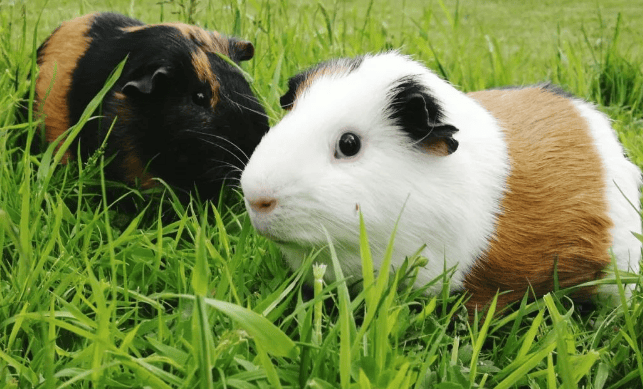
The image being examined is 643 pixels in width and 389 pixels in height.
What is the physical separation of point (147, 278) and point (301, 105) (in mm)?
702

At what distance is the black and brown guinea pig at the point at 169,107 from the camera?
2.55 meters

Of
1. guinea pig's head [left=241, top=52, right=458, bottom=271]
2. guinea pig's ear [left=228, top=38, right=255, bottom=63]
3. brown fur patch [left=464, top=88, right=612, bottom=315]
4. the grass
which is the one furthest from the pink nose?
guinea pig's ear [left=228, top=38, right=255, bottom=63]

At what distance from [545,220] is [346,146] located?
681 mm

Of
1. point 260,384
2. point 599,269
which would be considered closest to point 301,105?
point 260,384

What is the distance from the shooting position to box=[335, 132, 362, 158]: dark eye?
172 centimetres

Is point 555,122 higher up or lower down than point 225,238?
higher up

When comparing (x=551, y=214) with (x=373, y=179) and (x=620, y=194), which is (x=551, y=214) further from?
(x=373, y=179)

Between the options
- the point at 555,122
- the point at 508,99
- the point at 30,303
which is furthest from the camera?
the point at 508,99

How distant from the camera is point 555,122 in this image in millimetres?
2150

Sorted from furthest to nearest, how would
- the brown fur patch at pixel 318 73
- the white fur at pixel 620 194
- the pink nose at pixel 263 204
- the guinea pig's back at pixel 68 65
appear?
1. the guinea pig's back at pixel 68 65
2. the white fur at pixel 620 194
3. the brown fur patch at pixel 318 73
4. the pink nose at pixel 263 204

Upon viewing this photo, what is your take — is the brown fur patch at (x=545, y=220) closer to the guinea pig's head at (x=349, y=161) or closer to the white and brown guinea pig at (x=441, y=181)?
the white and brown guinea pig at (x=441, y=181)

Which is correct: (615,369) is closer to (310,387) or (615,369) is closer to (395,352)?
(395,352)

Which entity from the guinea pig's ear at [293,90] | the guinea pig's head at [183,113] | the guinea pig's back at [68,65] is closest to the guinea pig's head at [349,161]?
the guinea pig's ear at [293,90]

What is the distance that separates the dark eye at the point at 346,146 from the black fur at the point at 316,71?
26cm
